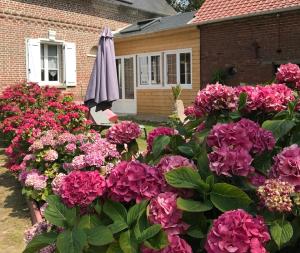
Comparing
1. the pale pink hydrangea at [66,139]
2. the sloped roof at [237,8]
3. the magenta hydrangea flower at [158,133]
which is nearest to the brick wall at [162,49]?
the sloped roof at [237,8]

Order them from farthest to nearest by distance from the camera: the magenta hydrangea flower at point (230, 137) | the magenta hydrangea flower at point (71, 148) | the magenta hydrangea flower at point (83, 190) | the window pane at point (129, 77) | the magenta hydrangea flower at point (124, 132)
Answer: the window pane at point (129, 77) < the magenta hydrangea flower at point (71, 148) < the magenta hydrangea flower at point (124, 132) < the magenta hydrangea flower at point (83, 190) < the magenta hydrangea flower at point (230, 137)

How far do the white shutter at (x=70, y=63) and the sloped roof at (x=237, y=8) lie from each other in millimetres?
6055

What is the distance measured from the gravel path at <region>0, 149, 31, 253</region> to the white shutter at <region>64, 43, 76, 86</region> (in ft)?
36.9

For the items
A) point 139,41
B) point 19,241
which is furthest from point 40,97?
point 139,41

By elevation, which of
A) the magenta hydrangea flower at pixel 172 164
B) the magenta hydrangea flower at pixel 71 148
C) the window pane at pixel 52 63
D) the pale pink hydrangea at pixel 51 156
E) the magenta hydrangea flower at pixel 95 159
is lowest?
the pale pink hydrangea at pixel 51 156

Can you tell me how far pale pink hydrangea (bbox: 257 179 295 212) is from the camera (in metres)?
1.46

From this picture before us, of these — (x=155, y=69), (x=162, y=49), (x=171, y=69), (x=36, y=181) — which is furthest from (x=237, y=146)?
(x=155, y=69)

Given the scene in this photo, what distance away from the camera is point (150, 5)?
23.3 meters

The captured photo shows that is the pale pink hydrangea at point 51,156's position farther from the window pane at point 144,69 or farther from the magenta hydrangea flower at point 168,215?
the window pane at point 144,69

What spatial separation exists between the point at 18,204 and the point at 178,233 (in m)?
4.87

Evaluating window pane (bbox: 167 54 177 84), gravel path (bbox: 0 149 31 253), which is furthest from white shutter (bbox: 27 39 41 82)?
gravel path (bbox: 0 149 31 253)

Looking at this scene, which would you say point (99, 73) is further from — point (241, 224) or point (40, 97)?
point (241, 224)

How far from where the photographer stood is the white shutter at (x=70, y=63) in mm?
18156

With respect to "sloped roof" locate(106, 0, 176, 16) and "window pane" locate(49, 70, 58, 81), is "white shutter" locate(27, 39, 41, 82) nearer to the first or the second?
"window pane" locate(49, 70, 58, 81)
